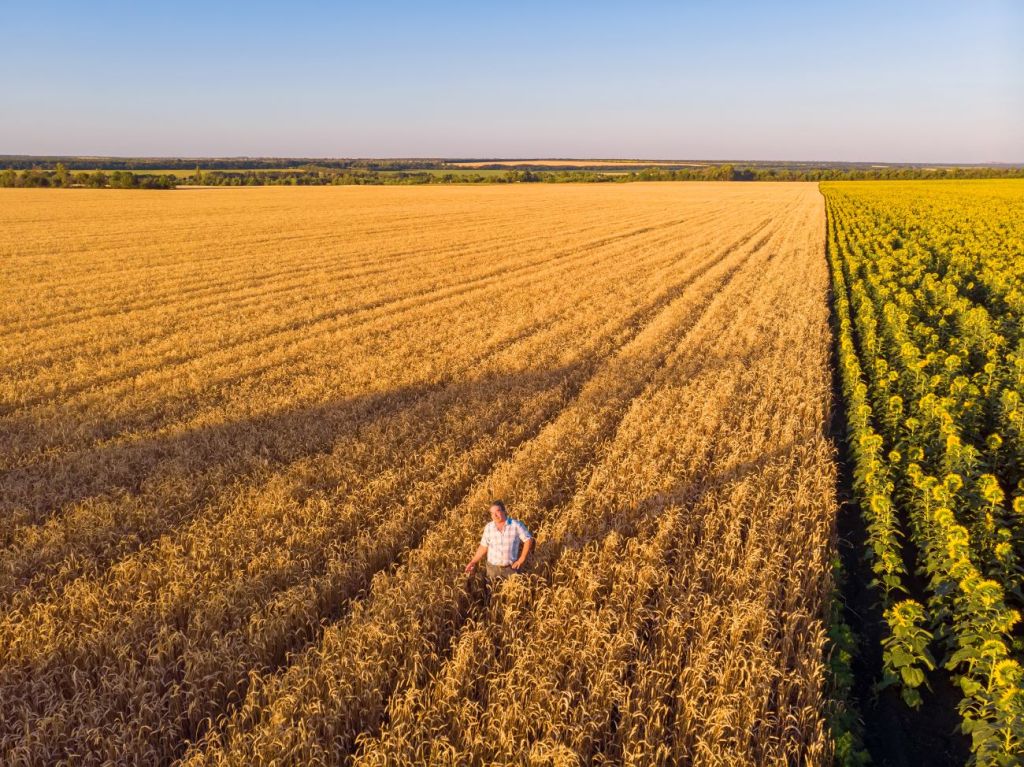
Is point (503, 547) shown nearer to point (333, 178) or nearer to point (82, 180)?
point (82, 180)

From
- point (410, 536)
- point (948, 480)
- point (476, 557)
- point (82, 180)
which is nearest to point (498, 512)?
point (476, 557)

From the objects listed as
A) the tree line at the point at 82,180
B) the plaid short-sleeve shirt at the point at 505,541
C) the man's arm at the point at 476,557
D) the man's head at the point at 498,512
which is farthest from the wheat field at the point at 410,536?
the tree line at the point at 82,180

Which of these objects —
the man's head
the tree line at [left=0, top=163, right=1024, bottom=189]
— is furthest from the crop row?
the tree line at [left=0, top=163, right=1024, bottom=189]

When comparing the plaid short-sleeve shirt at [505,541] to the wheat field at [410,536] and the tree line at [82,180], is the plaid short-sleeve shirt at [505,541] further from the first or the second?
the tree line at [82,180]

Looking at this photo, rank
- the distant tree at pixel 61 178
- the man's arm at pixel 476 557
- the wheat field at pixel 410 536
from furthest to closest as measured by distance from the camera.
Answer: the distant tree at pixel 61 178
the man's arm at pixel 476 557
the wheat field at pixel 410 536

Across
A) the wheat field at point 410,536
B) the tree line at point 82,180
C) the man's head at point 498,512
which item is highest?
the tree line at point 82,180

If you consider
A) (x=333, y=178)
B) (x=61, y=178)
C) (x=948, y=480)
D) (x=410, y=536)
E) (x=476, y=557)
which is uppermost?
(x=333, y=178)

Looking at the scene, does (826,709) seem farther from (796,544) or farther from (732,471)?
(732,471)
